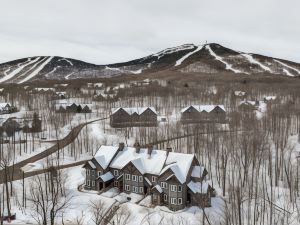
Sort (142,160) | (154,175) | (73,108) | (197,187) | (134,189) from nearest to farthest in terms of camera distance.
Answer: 1. (197,187)
2. (154,175)
3. (134,189)
4. (142,160)
5. (73,108)

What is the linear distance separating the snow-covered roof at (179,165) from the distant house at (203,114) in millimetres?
48860

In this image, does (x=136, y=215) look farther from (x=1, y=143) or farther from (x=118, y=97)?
(x=118, y=97)

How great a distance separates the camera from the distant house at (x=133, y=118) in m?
96.5

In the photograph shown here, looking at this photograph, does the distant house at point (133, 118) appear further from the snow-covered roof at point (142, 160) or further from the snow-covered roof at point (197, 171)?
the snow-covered roof at point (197, 171)

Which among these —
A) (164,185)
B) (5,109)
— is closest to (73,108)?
(5,109)

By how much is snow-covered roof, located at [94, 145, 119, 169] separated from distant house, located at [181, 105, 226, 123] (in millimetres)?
45674

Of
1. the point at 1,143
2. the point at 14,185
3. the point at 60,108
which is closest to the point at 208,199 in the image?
the point at 14,185

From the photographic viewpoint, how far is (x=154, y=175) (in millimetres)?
49250

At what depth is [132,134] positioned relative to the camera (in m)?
87.5

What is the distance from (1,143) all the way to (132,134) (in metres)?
32.6

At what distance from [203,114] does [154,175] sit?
5462 cm

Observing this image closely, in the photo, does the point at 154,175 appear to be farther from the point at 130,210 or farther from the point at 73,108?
the point at 73,108

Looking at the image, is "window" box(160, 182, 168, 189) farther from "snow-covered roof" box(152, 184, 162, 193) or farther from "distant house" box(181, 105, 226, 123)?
"distant house" box(181, 105, 226, 123)

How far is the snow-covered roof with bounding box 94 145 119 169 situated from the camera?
2109 inches
